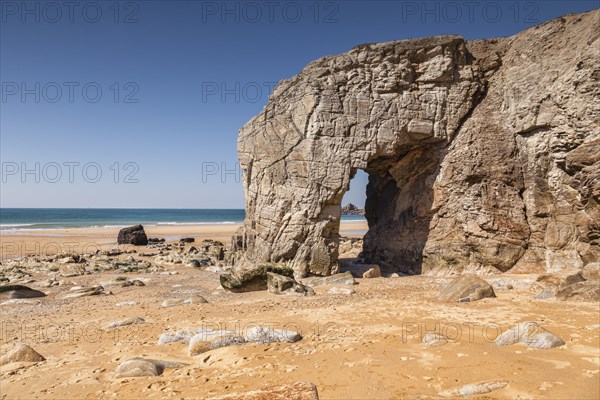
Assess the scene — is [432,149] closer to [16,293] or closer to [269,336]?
[269,336]

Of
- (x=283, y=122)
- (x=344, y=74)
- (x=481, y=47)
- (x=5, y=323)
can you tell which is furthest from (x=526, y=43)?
(x=5, y=323)

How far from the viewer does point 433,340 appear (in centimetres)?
570

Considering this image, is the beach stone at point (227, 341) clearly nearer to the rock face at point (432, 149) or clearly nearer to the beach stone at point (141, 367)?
the beach stone at point (141, 367)

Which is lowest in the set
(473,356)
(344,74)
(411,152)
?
(473,356)

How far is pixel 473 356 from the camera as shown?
501cm

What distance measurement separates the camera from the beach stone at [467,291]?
883 cm

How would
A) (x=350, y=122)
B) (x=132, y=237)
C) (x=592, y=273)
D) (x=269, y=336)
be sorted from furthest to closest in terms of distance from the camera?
(x=132, y=237) < (x=350, y=122) < (x=592, y=273) < (x=269, y=336)

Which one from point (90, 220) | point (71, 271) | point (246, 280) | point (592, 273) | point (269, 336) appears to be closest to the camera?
point (269, 336)

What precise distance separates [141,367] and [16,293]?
9645 millimetres

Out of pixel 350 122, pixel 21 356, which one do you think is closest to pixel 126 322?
pixel 21 356

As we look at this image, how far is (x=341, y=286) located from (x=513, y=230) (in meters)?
6.64

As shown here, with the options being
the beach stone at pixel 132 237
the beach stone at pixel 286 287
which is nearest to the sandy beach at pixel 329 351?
the beach stone at pixel 286 287

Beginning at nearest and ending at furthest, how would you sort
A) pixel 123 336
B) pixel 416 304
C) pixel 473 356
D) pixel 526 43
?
pixel 473 356, pixel 123 336, pixel 416 304, pixel 526 43

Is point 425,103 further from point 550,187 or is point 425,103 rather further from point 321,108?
point 550,187
